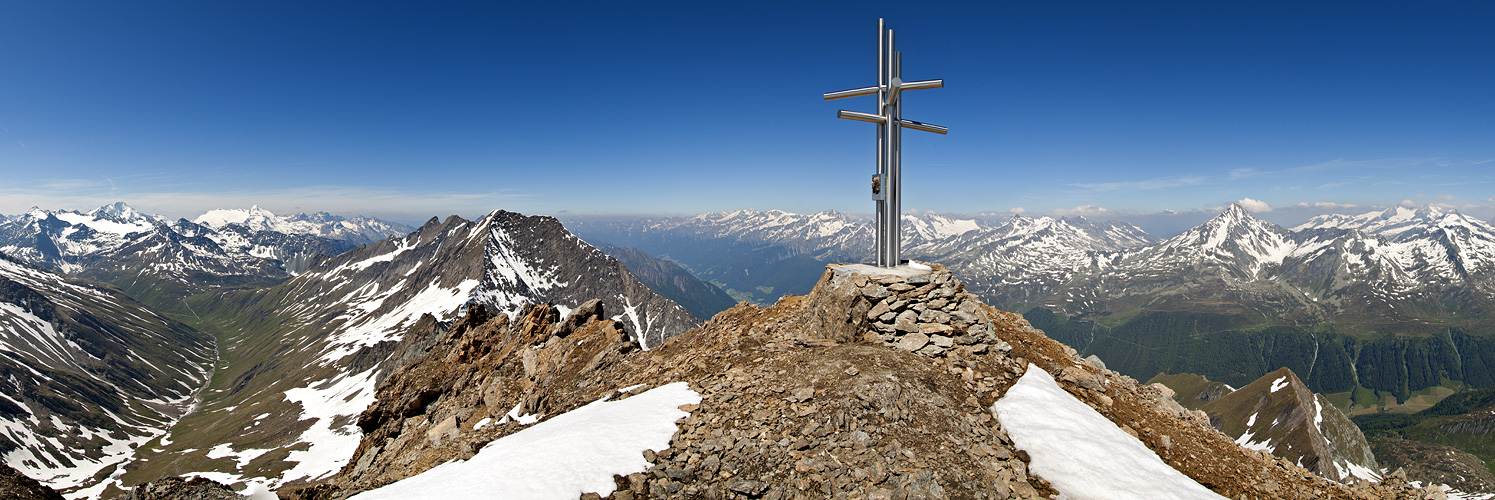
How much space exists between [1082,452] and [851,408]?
597 centimetres

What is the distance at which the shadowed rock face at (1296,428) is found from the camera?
123 m

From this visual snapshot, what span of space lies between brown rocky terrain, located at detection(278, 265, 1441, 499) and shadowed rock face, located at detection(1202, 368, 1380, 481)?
137 m

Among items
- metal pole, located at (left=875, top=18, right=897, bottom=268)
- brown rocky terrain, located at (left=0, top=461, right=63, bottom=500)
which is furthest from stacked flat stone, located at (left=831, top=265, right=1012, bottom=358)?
brown rocky terrain, located at (left=0, top=461, right=63, bottom=500)

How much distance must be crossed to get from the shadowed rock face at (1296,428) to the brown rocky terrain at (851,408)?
5411 inches

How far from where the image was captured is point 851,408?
14.4m

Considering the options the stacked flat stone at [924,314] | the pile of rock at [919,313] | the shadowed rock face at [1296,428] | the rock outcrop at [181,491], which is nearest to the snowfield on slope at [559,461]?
the rock outcrop at [181,491]

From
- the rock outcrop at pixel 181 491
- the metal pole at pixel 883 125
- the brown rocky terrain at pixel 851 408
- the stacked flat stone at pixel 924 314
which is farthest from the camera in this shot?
the metal pole at pixel 883 125

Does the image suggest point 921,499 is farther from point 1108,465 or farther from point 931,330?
point 931,330

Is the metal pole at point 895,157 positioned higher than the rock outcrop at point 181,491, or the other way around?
the metal pole at point 895,157

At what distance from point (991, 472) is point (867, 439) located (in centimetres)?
287

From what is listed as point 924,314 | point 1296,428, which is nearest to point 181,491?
point 924,314

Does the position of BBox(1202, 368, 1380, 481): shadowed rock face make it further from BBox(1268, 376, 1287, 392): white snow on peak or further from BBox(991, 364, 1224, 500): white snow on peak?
BBox(991, 364, 1224, 500): white snow on peak

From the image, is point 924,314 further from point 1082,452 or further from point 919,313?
point 1082,452

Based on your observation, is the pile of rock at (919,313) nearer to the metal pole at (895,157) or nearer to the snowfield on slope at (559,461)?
the metal pole at (895,157)
